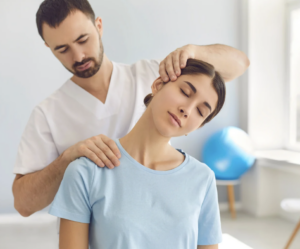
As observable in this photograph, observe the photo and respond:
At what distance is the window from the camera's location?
3941mm

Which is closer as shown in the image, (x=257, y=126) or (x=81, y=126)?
(x=81, y=126)

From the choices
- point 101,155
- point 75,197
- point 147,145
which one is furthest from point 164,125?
point 75,197

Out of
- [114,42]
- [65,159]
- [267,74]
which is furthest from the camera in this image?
[267,74]

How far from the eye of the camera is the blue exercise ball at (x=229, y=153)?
345cm

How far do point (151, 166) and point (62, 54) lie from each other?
648 millimetres

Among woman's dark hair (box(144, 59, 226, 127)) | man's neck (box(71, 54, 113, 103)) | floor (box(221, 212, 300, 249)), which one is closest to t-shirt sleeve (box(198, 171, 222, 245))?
woman's dark hair (box(144, 59, 226, 127))

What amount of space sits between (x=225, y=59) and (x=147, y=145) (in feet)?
2.05

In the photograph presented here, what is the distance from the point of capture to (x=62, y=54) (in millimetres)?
1416

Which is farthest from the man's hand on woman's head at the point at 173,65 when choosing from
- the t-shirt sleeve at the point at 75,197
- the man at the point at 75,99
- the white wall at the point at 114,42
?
the white wall at the point at 114,42

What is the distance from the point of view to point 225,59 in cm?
149

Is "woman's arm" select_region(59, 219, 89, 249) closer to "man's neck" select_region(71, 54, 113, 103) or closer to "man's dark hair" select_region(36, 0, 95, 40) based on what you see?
"man's neck" select_region(71, 54, 113, 103)

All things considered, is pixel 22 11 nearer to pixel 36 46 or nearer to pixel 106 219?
pixel 36 46

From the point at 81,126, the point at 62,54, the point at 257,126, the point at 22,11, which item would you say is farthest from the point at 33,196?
the point at 257,126

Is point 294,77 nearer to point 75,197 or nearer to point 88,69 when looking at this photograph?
point 88,69
